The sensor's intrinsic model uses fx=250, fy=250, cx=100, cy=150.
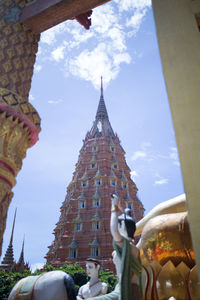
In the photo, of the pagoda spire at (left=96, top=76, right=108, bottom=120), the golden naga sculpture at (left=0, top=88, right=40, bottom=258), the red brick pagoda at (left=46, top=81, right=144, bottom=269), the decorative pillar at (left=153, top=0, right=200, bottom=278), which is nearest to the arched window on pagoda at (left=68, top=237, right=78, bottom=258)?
the red brick pagoda at (left=46, top=81, right=144, bottom=269)

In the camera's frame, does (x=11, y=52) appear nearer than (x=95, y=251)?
Yes

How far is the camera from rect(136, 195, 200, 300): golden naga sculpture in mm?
3703

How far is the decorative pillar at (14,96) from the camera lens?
4.81m

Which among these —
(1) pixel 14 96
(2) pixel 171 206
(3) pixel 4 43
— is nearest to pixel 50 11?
(3) pixel 4 43

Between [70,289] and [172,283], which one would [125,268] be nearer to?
[70,289]

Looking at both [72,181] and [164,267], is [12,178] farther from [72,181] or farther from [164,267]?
[72,181]

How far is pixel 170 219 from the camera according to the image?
4.41 m

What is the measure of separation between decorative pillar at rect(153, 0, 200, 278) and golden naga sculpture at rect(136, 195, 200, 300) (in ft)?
8.72

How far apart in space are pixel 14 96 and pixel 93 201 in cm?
1885

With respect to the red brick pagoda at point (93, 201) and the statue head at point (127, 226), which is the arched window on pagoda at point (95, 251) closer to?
the red brick pagoda at point (93, 201)

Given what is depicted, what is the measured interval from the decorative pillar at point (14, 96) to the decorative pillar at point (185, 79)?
3437mm

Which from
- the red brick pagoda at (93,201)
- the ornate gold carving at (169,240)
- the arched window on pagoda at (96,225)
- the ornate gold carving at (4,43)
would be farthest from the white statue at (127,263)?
the arched window on pagoda at (96,225)

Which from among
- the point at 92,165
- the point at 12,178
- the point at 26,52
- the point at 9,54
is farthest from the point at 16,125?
the point at 92,165

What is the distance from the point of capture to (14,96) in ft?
16.7
